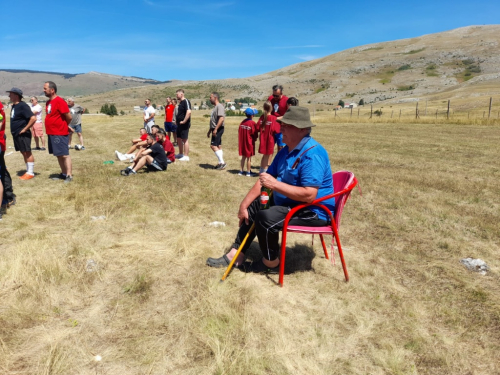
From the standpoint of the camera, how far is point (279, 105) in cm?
822

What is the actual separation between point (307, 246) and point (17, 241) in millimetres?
3663

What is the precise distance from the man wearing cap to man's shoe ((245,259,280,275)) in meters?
0.06

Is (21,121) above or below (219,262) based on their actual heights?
above

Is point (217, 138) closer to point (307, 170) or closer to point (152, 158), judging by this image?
point (152, 158)

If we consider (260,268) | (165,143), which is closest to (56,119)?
(165,143)

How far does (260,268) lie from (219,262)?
0.46 meters

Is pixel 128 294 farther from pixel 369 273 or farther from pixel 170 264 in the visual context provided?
pixel 369 273

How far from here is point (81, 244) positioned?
4.16 meters

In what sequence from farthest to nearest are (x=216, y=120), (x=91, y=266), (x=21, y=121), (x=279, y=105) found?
(x=216, y=120)
(x=279, y=105)
(x=21, y=121)
(x=91, y=266)

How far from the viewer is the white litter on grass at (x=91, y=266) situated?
357 cm

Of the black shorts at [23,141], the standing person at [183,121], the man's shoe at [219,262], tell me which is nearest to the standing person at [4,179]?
the black shorts at [23,141]

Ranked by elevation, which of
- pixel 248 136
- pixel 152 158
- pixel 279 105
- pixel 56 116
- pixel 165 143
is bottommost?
pixel 152 158

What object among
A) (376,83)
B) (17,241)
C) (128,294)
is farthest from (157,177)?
(376,83)

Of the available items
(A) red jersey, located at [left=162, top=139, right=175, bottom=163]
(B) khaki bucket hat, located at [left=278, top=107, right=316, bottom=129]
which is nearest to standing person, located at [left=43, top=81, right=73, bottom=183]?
(A) red jersey, located at [left=162, top=139, right=175, bottom=163]
